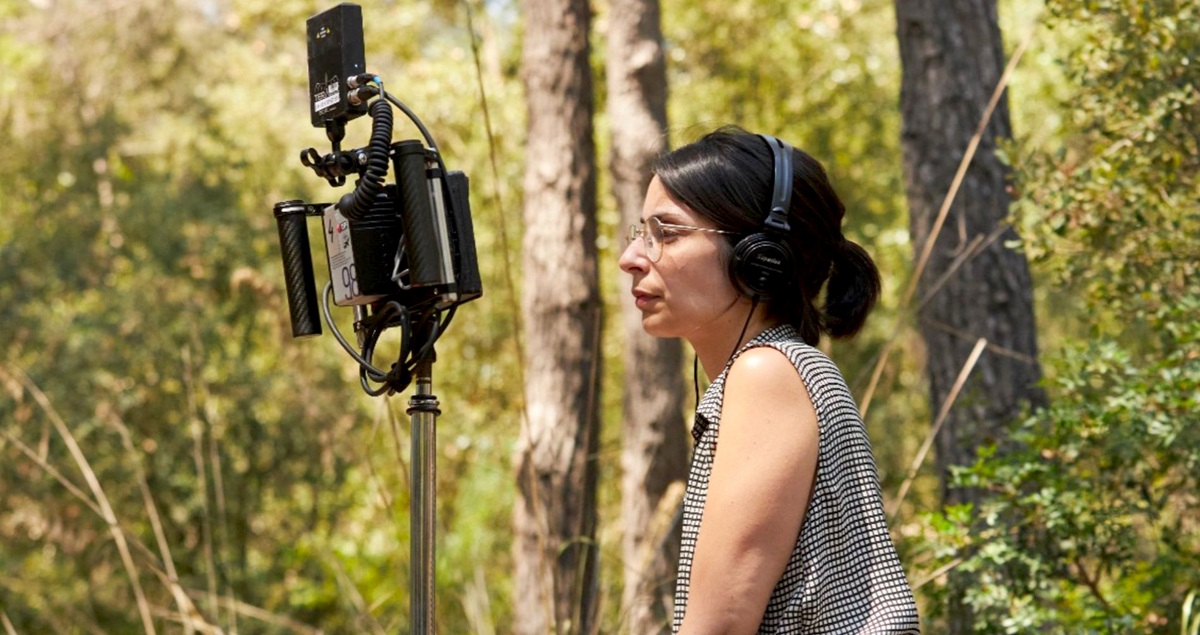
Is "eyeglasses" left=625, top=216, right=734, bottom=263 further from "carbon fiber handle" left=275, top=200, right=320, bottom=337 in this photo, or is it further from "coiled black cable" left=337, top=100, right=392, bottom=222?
"carbon fiber handle" left=275, top=200, right=320, bottom=337

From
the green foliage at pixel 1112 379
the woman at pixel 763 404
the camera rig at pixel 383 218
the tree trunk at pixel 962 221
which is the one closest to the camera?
the woman at pixel 763 404

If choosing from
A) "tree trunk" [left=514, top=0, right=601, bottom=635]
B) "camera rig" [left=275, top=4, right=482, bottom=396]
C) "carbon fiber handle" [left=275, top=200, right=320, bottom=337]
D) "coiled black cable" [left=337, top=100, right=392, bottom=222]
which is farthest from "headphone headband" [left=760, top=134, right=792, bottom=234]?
"tree trunk" [left=514, top=0, right=601, bottom=635]

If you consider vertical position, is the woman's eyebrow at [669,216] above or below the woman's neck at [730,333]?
above

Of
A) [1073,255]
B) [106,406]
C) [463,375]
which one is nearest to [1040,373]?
[1073,255]

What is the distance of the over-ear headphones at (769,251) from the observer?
1.87 m

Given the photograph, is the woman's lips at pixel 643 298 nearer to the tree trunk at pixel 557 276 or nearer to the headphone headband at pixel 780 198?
the headphone headband at pixel 780 198

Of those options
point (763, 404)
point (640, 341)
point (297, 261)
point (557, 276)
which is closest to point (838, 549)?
point (763, 404)

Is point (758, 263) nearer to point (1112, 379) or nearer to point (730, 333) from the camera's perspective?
point (730, 333)

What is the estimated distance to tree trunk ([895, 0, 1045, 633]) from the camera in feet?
14.6

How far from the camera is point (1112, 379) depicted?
12.5ft

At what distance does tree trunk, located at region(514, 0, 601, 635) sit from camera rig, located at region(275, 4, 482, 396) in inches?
139

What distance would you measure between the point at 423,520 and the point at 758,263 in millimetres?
587

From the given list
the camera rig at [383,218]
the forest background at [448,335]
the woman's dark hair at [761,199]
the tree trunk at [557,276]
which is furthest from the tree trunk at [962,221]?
the camera rig at [383,218]

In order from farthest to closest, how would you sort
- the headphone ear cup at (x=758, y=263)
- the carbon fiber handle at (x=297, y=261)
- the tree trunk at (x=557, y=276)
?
the tree trunk at (x=557, y=276), the carbon fiber handle at (x=297, y=261), the headphone ear cup at (x=758, y=263)
